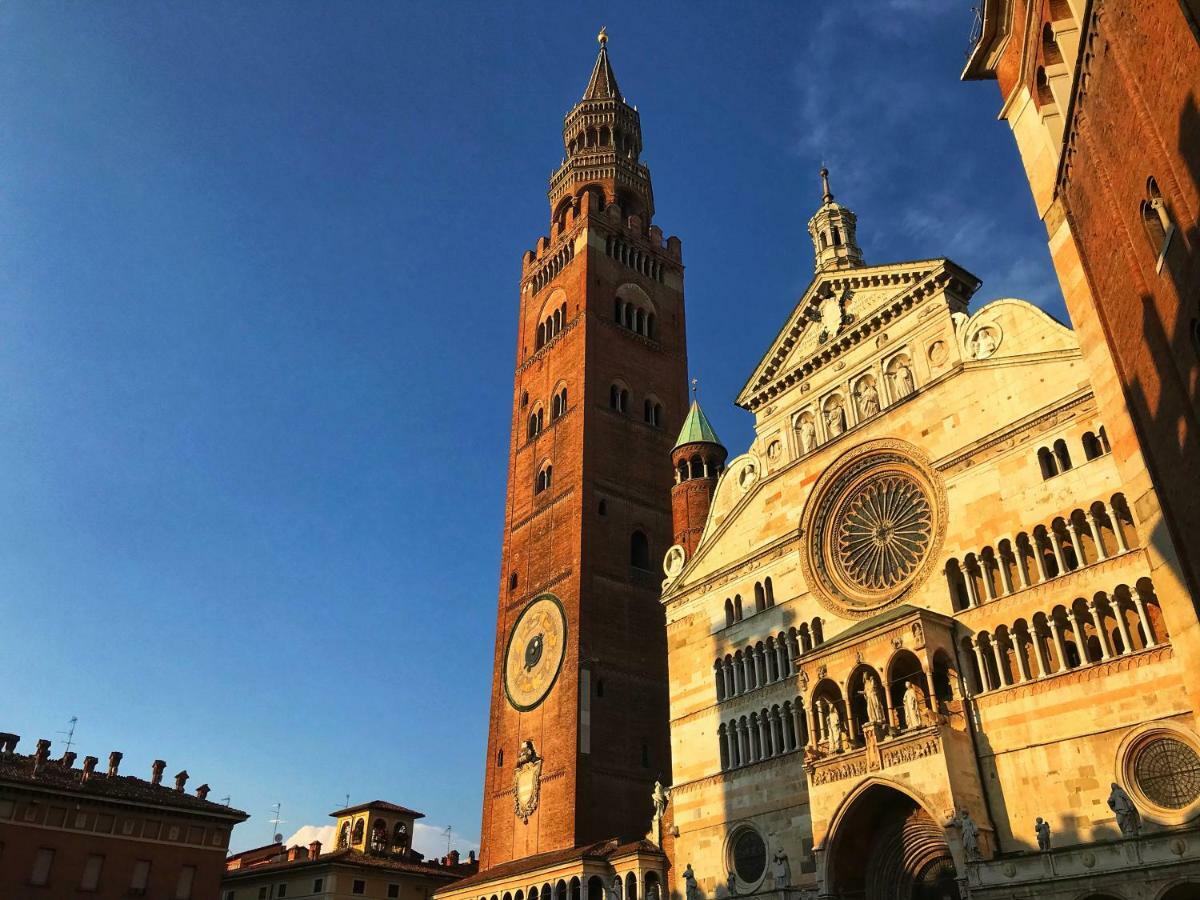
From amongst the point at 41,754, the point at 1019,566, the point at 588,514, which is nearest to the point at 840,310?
the point at 1019,566

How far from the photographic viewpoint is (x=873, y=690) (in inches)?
945

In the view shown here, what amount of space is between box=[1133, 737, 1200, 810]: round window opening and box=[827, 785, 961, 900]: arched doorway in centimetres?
531

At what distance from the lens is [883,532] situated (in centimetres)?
2697

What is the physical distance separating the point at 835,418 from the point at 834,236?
28.8ft

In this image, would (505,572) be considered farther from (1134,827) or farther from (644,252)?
(1134,827)

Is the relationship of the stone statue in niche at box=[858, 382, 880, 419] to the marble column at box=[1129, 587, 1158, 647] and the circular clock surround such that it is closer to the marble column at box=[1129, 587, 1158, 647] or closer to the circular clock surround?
the circular clock surround

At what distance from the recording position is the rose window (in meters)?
26.0

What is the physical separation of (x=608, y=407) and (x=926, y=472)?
2297 cm

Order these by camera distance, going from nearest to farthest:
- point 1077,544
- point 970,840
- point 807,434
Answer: point 970,840 → point 1077,544 → point 807,434

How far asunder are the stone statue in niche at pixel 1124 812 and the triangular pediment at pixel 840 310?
47.5ft

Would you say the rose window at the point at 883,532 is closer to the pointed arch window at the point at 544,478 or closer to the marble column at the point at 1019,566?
the marble column at the point at 1019,566

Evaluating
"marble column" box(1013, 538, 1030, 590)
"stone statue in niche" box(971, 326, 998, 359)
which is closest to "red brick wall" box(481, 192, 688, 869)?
"marble column" box(1013, 538, 1030, 590)

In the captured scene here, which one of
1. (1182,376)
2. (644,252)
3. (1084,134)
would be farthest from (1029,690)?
(644,252)

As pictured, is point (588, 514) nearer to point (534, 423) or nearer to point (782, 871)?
point (534, 423)
